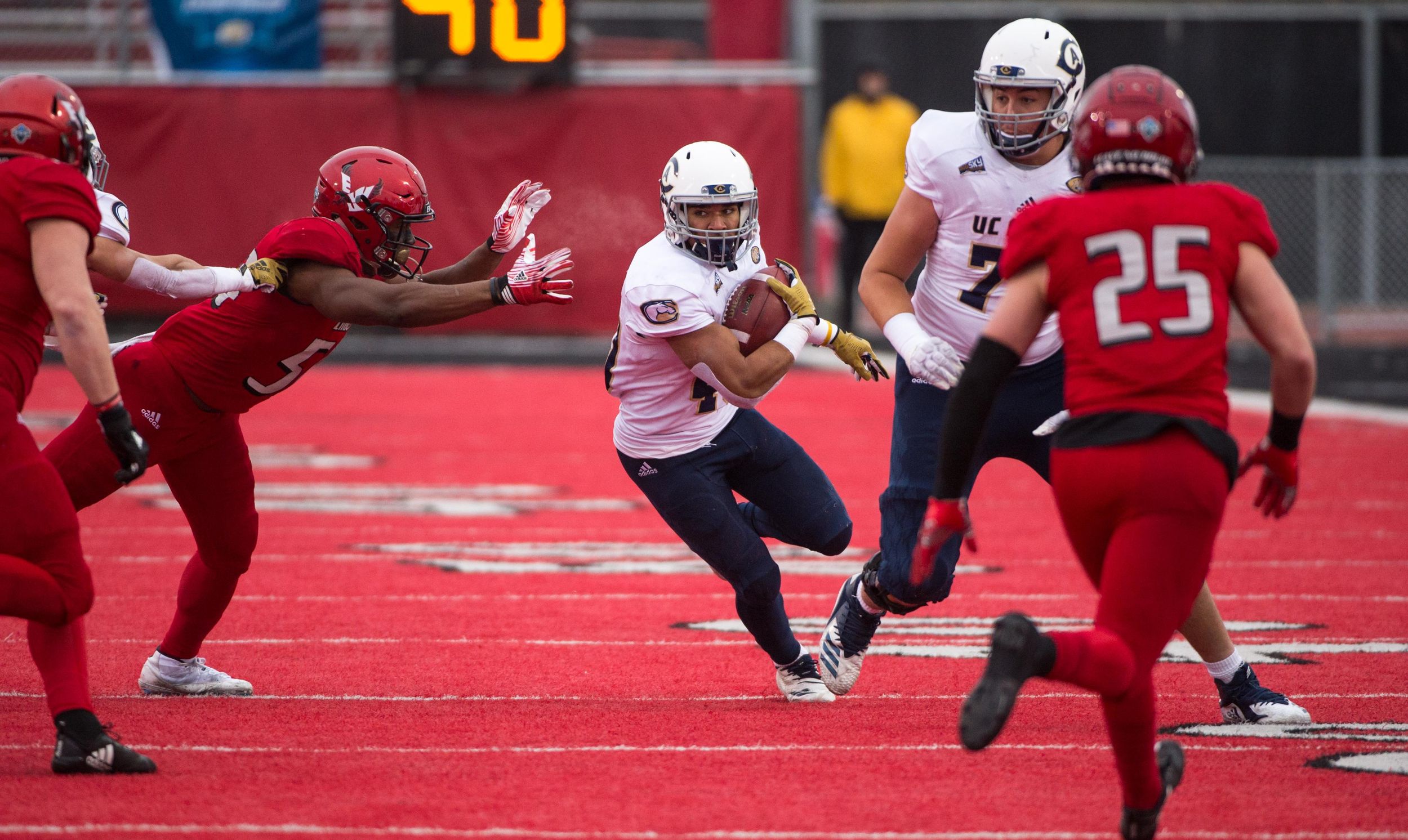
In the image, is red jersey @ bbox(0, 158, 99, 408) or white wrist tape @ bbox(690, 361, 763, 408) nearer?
red jersey @ bbox(0, 158, 99, 408)

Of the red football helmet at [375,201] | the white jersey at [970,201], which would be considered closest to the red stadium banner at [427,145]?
the red football helmet at [375,201]

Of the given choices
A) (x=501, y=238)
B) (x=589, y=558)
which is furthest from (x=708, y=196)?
(x=589, y=558)

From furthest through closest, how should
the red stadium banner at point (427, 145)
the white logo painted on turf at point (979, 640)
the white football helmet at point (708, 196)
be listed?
1. the red stadium banner at point (427, 145)
2. the white logo painted on turf at point (979, 640)
3. the white football helmet at point (708, 196)

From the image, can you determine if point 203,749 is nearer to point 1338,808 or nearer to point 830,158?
point 1338,808

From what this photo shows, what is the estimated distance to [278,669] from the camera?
17.8ft

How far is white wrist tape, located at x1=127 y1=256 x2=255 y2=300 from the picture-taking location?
184 inches

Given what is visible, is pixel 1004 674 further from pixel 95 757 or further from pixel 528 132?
pixel 528 132

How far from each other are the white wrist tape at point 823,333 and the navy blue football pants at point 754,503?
334 mm

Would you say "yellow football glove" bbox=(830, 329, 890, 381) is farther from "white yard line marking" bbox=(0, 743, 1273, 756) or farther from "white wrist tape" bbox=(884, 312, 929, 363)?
"white yard line marking" bbox=(0, 743, 1273, 756)

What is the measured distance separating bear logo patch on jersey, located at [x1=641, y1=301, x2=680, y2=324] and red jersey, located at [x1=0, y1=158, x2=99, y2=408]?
5.00ft

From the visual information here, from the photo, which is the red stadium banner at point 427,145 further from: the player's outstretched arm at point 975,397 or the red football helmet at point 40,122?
the player's outstretched arm at point 975,397

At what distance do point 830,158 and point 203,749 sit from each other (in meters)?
12.3

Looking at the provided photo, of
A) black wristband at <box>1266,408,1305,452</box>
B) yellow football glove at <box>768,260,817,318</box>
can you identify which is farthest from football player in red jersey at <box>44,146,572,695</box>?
black wristband at <box>1266,408,1305,452</box>

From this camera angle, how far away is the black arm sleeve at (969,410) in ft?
11.8
